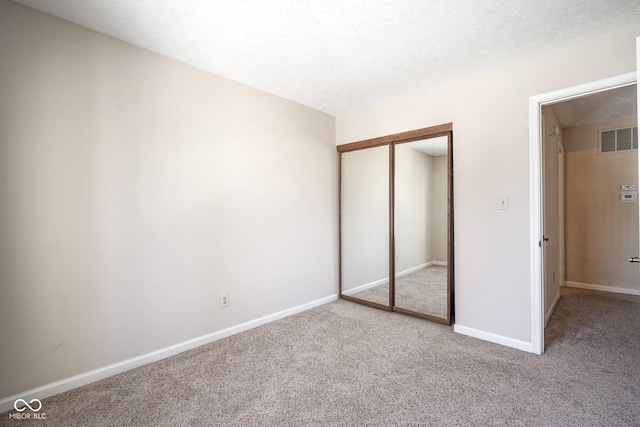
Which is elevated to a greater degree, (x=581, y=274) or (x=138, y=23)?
(x=138, y=23)

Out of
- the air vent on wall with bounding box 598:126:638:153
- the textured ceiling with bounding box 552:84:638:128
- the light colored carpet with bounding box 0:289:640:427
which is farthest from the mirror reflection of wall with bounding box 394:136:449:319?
the air vent on wall with bounding box 598:126:638:153

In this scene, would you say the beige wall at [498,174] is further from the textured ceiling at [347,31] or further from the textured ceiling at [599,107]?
the textured ceiling at [599,107]

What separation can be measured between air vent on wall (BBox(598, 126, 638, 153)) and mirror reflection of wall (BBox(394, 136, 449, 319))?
306 centimetres

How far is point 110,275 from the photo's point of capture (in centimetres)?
212

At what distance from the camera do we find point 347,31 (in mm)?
2078

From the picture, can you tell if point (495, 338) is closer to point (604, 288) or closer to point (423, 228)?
point (423, 228)

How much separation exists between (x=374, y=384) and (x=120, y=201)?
87.9 inches

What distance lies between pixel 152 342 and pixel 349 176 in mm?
2760

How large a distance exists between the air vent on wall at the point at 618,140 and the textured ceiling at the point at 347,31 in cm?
290

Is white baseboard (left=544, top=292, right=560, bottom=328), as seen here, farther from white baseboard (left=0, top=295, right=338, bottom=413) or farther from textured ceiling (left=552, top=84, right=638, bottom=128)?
white baseboard (left=0, top=295, right=338, bottom=413)

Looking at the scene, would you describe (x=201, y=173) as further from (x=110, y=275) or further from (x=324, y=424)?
(x=324, y=424)

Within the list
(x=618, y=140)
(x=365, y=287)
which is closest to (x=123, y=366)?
(x=365, y=287)

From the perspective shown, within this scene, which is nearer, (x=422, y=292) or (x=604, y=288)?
(x=422, y=292)

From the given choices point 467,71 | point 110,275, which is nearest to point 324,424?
point 110,275
